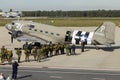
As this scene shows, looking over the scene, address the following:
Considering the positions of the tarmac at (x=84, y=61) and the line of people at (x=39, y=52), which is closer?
the tarmac at (x=84, y=61)

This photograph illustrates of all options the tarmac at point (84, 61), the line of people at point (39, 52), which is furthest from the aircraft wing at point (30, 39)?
the tarmac at point (84, 61)

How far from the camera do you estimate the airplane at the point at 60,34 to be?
43.0m

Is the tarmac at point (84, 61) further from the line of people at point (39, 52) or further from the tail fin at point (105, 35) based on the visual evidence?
the tail fin at point (105, 35)

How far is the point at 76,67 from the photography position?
33.1 meters

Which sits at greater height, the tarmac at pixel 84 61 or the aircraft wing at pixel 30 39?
the aircraft wing at pixel 30 39

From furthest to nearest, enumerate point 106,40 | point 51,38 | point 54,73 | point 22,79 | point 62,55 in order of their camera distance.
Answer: point 51,38 → point 106,40 → point 62,55 → point 54,73 → point 22,79

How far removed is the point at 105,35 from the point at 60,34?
5805mm

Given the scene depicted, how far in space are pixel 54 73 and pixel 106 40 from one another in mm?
14283

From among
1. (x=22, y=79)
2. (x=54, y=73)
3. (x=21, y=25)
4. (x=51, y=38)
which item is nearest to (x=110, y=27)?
(x=51, y=38)

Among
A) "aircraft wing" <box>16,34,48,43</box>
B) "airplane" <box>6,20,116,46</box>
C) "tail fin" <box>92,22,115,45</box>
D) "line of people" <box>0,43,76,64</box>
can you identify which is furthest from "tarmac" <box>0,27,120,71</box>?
"aircraft wing" <box>16,34,48,43</box>

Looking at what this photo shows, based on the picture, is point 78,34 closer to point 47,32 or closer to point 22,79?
point 47,32

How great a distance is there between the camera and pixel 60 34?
45.6 m

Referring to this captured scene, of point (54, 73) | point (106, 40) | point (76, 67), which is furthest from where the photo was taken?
point (106, 40)

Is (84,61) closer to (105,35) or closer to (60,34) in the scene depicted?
(105,35)
